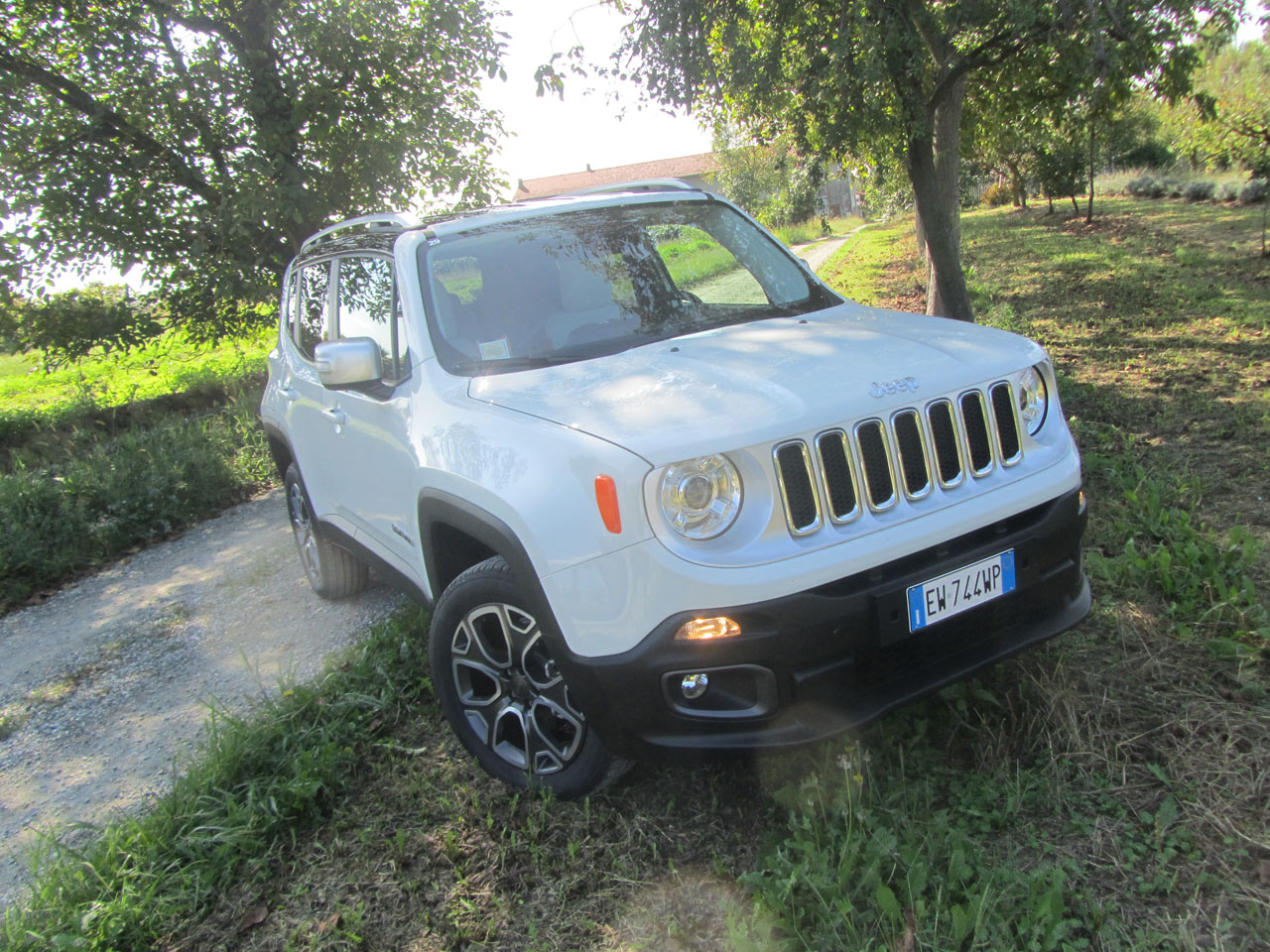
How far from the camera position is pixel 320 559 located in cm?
507

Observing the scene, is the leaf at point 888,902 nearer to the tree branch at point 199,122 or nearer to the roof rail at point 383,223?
the roof rail at point 383,223

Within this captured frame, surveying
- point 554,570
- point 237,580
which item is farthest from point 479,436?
point 237,580

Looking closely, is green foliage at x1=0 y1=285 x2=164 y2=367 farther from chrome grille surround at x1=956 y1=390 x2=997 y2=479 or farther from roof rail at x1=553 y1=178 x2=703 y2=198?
chrome grille surround at x1=956 y1=390 x2=997 y2=479

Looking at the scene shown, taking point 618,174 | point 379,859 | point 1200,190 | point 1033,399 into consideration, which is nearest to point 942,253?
point 1033,399

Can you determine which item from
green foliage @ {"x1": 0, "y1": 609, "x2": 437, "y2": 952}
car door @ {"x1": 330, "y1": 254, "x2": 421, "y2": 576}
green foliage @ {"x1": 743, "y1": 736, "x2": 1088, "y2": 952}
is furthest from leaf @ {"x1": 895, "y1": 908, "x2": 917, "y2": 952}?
car door @ {"x1": 330, "y1": 254, "x2": 421, "y2": 576}

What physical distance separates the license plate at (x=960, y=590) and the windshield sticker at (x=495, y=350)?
5.49ft

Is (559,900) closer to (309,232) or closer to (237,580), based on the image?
(237,580)

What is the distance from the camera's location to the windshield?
11.0 feet

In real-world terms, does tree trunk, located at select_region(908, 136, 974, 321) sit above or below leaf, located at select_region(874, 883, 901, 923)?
above

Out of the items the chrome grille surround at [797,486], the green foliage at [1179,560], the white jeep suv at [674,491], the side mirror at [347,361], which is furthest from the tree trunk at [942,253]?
the chrome grille surround at [797,486]

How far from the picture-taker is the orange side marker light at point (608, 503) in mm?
2352

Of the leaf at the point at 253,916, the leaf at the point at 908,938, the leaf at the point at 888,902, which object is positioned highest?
the leaf at the point at 253,916

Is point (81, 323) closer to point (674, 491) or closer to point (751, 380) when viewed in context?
point (751, 380)

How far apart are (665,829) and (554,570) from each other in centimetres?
99
